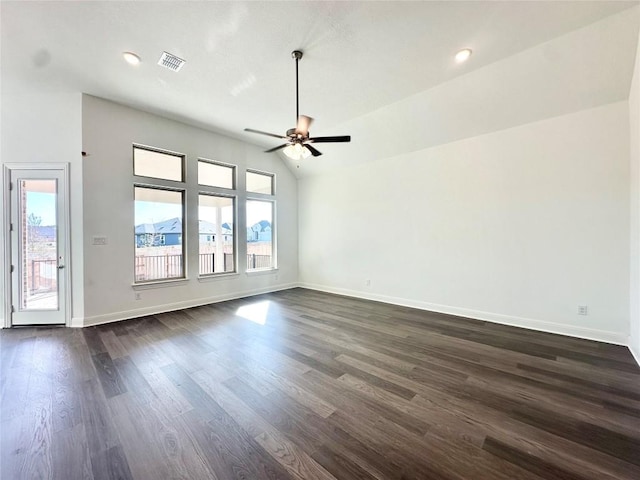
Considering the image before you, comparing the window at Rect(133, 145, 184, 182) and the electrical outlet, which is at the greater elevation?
the window at Rect(133, 145, 184, 182)

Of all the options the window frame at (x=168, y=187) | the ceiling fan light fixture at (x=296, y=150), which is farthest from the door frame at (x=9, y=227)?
the ceiling fan light fixture at (x=296, y=150)

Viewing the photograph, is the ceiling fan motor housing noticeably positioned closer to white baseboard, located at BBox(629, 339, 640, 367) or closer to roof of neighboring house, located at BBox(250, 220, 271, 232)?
roof of neighboring house, located at BBox(250, 220, 271, 232)

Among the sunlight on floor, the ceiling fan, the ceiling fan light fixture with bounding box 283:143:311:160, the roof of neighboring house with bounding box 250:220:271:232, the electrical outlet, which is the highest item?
the ceiling fan

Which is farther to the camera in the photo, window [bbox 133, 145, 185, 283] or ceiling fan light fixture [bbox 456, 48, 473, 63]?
window [bbox 133, 145, 185, 283]

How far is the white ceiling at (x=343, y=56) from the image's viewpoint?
251 cm

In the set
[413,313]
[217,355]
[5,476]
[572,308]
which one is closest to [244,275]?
[217,355]

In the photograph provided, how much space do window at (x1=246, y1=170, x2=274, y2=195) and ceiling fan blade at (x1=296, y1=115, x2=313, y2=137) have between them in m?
3.43

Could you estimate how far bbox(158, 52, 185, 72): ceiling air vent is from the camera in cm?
311

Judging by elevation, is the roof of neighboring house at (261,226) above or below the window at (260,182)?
below

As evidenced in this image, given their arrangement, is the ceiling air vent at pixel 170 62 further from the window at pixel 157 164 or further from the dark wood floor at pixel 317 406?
the dark wood floor at pixel 317 406

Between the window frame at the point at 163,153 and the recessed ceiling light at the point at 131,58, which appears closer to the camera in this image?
the recessed ceiling light at the point at 131,58

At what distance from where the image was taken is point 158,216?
4.93 m

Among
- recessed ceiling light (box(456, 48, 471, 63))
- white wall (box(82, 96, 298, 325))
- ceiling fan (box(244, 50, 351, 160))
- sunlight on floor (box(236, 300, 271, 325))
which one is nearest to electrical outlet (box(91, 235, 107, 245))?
white wall (box(82, 96, 298, 325))

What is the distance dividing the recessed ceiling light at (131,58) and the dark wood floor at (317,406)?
3.57m
